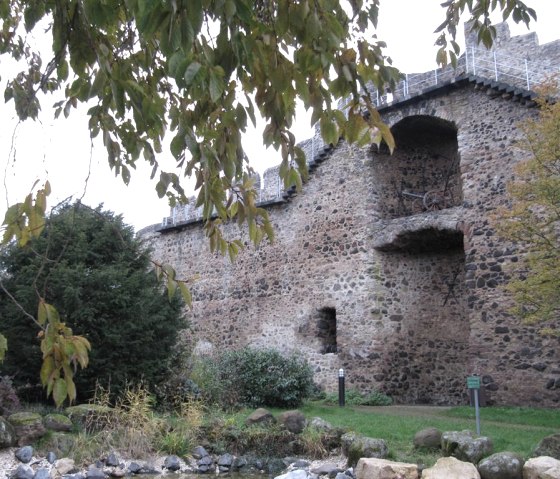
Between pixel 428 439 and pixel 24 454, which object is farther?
pixel 24 454

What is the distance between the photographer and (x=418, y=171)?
53.6 ft

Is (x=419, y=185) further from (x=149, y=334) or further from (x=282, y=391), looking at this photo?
(x=149, y=334)

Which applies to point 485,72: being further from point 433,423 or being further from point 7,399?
point 7,399

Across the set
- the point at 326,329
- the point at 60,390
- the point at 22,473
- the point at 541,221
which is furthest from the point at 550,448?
the point at 326,329

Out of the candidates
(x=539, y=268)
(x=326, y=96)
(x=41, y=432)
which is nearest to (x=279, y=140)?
(x=326, y=96)

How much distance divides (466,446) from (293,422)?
3.05 m

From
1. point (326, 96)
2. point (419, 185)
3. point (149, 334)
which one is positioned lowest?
point (149, 334)

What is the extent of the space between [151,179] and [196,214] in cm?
1691

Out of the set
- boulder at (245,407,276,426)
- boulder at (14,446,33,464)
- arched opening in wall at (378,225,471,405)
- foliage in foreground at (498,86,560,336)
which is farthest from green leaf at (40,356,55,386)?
arched opening in wall at (378,225,471,405)

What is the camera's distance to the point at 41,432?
8.88 m

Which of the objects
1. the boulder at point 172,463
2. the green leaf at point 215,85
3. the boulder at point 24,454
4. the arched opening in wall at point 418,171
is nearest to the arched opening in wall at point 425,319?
the arched opening in wall at point 418,171

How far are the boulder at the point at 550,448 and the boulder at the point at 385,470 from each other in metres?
1.42

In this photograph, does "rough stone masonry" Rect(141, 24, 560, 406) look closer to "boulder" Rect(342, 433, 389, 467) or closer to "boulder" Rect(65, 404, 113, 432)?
"boulder" Rect(342, 433, 389, 467)

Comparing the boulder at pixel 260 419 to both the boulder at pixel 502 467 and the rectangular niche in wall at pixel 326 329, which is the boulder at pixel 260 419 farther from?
the rectangular niche in wall at pixel 326 329
